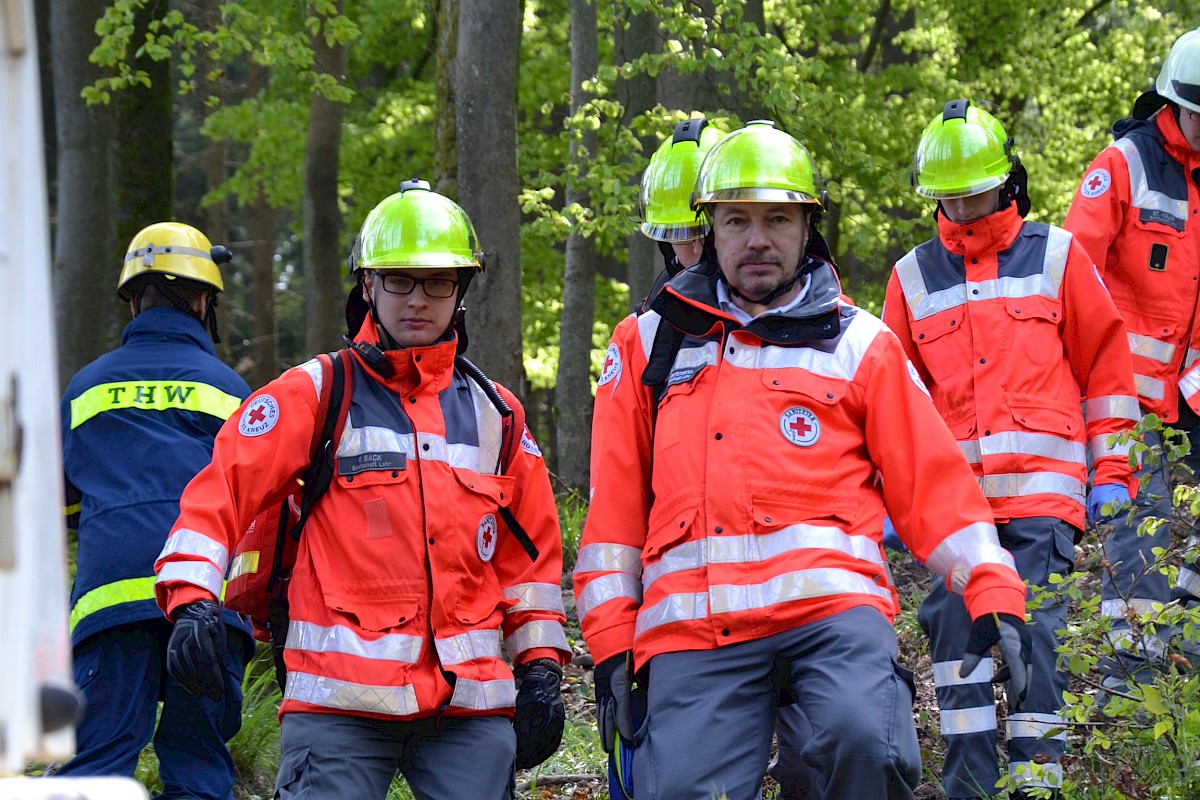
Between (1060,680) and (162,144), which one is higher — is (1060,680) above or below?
below

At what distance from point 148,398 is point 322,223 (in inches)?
432

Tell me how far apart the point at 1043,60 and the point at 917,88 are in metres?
1.47

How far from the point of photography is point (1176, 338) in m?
5.84

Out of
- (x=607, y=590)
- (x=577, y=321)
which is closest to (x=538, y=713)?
(x=607, y=590)

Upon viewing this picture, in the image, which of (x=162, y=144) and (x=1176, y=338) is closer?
(x=1176, y=338)

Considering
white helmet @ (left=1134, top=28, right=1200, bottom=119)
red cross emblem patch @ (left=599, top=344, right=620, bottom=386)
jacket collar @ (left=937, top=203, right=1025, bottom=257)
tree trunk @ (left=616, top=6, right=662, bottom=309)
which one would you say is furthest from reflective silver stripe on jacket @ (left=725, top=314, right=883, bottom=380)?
tree trunk @ (left=616, top=6, right=662, bottom=309)

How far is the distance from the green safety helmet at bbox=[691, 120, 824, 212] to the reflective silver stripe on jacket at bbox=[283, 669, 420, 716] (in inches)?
62.2

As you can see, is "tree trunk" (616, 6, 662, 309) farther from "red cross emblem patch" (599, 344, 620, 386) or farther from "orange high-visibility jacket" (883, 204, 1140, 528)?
"red cross emblem patch" (599, 344, 620, 386)

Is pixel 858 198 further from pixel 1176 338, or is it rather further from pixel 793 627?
pixel 793 627

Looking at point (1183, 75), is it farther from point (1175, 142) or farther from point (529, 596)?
point (529, 596)

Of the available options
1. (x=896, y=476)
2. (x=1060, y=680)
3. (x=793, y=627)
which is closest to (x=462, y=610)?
(x=793, y=627)

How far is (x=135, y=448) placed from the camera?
16.9ft

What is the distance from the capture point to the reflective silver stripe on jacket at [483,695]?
4059 mm

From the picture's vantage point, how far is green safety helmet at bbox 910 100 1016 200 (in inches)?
210
